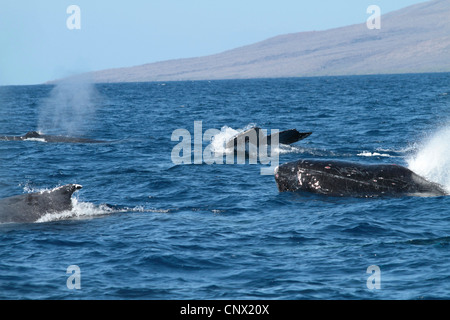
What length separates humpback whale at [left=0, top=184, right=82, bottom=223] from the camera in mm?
15891

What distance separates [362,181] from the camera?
18.1 meters

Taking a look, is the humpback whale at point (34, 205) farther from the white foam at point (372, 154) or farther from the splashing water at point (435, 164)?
the white foam at point (372, 154)

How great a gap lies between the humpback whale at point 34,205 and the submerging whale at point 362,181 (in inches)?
261

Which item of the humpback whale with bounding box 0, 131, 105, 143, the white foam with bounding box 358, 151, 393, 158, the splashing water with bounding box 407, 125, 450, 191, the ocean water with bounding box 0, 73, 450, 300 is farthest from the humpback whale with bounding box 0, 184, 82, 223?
the humpback whale with bounding box 0, 131, 105, 143

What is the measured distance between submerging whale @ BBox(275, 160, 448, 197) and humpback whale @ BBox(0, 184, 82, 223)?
6618 millimetres

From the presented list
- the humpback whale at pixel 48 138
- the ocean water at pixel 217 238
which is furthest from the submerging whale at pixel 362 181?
the humpback whale at pixel 48 138

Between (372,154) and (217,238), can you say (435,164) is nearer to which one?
(372,154)

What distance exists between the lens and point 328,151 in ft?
94.1

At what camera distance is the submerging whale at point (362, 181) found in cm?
1797

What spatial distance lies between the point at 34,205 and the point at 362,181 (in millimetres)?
8651
